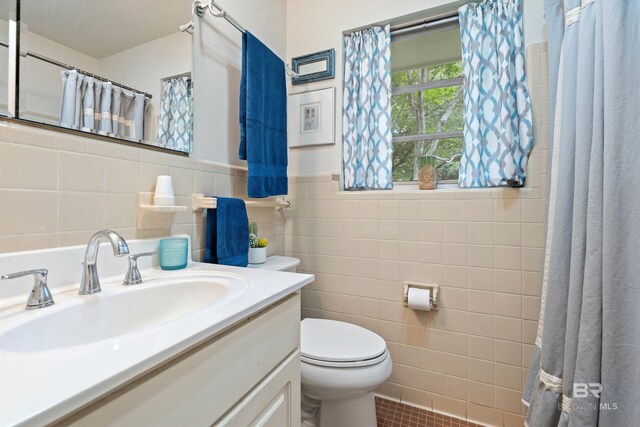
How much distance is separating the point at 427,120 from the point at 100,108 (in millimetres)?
1469

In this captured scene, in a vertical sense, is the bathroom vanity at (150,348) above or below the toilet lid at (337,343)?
above

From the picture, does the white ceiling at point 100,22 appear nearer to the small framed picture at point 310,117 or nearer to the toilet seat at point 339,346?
the small framed picture at point 310,117

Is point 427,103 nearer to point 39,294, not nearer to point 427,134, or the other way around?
point 427,134

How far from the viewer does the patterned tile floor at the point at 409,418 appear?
4.37 ft

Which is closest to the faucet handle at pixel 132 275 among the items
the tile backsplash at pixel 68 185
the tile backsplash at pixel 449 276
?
the tile backsplash at pixel 68 185

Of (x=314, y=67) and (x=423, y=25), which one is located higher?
(x=423, y=25)

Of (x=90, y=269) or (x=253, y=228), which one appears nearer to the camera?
(x=90, y=269)

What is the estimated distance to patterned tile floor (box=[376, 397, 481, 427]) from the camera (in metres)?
1.33

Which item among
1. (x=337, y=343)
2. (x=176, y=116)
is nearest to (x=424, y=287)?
(x=337, y=343)

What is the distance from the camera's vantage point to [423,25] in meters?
1.53

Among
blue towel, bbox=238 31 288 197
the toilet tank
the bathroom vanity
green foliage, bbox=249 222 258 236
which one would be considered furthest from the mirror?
the toilet tank

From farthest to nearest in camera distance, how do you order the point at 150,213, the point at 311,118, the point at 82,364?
the point at 311,118 < the point at 150,213 < the point at 82,364

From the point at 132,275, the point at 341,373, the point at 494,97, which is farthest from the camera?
the point at 494,97

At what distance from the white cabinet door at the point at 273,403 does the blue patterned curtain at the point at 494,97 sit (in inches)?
44.1
